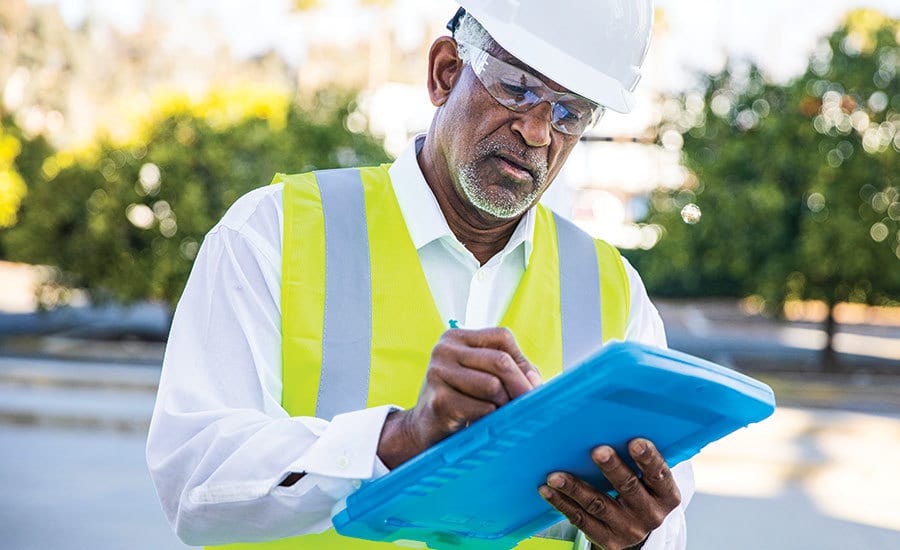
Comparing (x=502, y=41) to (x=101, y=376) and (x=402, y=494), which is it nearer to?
(x=402, y=494)

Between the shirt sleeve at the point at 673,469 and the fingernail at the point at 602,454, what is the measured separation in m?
0.41

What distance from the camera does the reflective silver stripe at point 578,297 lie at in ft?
6.33

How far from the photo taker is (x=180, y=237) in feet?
46.9

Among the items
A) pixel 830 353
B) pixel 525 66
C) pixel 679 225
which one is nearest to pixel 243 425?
pixel 525 66

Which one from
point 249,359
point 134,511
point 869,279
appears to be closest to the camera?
point 249,359

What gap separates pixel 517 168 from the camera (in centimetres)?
178

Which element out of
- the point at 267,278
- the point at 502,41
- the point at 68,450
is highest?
the point at 502,41

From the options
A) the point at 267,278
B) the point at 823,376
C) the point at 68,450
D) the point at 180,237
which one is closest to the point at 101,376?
the point at 180,237

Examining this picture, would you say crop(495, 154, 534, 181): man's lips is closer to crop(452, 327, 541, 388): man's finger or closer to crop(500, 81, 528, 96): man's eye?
crop(500, 81, 528, 96): man's eye

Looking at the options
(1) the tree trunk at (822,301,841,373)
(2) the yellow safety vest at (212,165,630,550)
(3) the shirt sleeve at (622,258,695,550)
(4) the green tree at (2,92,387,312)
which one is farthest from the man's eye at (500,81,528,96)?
(1) the tree trunk at (822,301,841,373)

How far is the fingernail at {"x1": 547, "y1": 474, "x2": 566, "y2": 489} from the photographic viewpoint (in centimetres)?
140

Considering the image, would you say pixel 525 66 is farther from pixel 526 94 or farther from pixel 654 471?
pixel 654 471

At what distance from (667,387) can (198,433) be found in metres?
0.59

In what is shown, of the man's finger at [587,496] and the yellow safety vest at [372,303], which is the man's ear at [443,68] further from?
the man's finger at [587,496]
